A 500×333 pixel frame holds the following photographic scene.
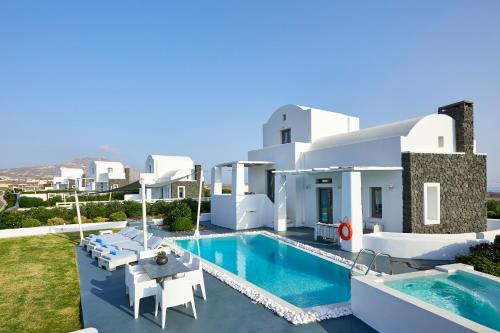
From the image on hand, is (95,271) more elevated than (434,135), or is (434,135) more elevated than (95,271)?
(434,135)

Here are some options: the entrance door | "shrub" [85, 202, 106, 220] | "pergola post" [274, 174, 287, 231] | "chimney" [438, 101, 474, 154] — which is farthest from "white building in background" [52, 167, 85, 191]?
"chimney" [438, 101, 474, 154]

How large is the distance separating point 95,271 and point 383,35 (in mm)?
15200

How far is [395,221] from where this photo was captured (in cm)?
1309

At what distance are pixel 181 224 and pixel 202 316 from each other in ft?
37.9

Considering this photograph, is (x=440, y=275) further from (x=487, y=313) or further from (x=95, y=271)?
(x=95, y=271)

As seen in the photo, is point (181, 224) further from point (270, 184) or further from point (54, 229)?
point (54, 229)

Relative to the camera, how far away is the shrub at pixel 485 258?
8125mm

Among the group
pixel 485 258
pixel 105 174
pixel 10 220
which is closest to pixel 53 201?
pixel 105 174

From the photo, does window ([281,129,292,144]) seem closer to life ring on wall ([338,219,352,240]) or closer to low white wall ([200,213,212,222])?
low white wall ([200,213,212,222])

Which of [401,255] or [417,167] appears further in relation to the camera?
[417,167]

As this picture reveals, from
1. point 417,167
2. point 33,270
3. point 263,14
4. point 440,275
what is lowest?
point 33,270

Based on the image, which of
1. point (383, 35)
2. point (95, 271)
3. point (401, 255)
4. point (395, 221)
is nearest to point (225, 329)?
point (95, 271)

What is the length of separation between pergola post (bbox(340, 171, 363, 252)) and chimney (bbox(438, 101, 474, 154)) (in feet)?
19.7

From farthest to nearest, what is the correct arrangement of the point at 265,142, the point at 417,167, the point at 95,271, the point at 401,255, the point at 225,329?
the point at 265,142 < the point at 417,167 < the point at 401,255 < the point at 95,271 < the point at 225,329
